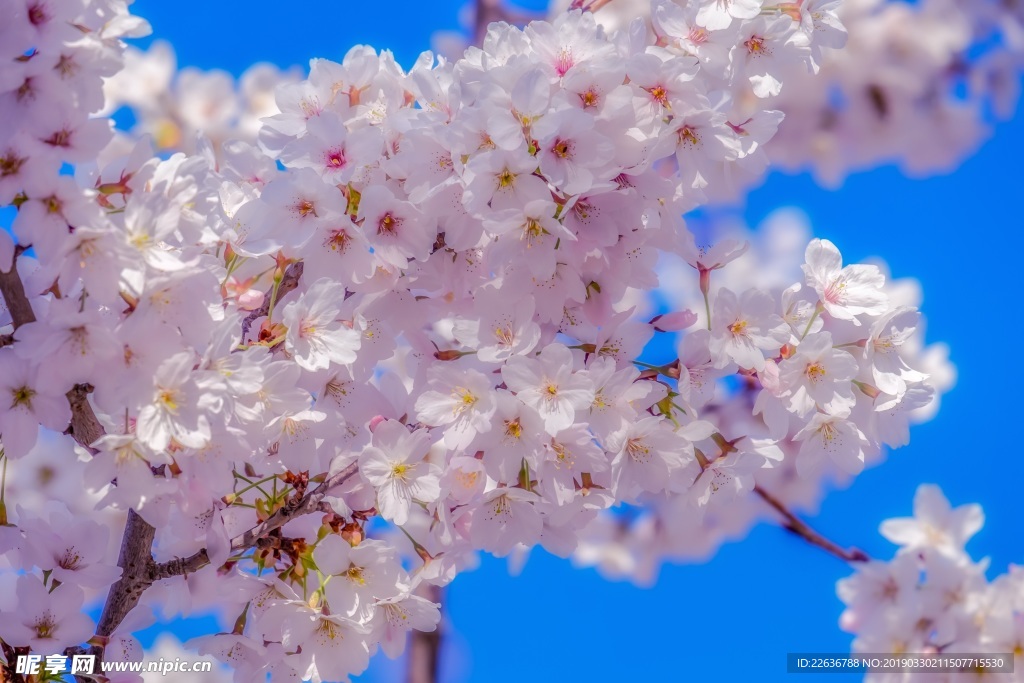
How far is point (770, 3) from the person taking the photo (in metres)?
1.60

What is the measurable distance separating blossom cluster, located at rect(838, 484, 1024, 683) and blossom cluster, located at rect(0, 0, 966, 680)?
1144 mm

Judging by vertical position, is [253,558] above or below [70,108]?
below

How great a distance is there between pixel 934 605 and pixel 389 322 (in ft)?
5.98

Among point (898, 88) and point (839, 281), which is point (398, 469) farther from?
point (898, 88)

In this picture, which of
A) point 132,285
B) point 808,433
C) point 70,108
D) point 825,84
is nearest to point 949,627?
point 808,433

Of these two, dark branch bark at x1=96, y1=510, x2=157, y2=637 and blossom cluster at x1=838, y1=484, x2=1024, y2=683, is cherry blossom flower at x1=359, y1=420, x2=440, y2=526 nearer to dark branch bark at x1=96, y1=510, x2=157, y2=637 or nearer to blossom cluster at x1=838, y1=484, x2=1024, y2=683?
dark branch bark at x1=96, y1=510, x2=157, y2=637

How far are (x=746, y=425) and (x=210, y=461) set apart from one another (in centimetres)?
338

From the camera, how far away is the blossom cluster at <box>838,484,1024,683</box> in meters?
2.41

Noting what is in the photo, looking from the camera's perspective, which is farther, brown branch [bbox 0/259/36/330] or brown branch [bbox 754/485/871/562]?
brown branch [bbox 754/485/871/562]

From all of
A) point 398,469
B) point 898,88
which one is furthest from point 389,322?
point 898,88

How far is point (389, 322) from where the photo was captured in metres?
1.58

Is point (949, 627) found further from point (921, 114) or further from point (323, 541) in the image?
point (921, 114)

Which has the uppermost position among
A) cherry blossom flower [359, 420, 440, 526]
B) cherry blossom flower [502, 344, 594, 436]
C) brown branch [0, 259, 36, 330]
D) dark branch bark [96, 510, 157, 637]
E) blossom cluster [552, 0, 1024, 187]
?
blossom cluster [552, 0, 1024, 187]

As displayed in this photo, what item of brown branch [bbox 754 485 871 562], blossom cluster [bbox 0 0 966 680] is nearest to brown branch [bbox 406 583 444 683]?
brown branch [bbox 754 485 871 562]
